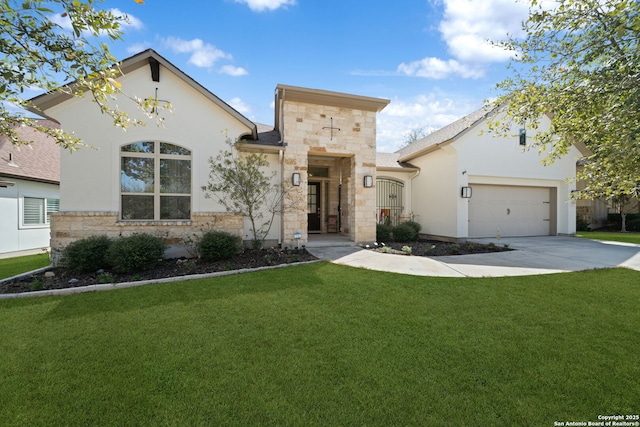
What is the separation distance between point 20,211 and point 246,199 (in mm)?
9944

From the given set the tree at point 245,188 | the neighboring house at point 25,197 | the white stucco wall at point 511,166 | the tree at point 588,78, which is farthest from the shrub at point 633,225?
the neighboring house at point 25,197

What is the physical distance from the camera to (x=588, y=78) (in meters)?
3.92

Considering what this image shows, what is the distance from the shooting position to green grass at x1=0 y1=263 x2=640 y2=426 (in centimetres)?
Answer: 226

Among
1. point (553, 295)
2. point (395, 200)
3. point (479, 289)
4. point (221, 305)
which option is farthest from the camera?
point (395, 200)

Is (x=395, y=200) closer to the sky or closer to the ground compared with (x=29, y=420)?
closer to the sky

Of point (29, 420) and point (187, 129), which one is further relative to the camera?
point (187, 129)

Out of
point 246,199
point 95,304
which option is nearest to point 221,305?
point 95,304

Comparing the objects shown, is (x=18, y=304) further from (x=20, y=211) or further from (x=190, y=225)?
(x=20, y=211)

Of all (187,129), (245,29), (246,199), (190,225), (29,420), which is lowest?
(29,420)

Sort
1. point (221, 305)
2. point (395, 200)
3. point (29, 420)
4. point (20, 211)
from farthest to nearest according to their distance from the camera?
1. point (395, 200)
2. point (20, 211)
3. point (221, 305)
4. point (29, 420)

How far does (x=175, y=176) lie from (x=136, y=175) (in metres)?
1.03

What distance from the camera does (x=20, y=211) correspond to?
11.1 m

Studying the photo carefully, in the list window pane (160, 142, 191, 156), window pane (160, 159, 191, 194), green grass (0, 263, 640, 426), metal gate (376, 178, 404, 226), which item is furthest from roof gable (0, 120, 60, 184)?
metal gate (376, 178, 404, 226)

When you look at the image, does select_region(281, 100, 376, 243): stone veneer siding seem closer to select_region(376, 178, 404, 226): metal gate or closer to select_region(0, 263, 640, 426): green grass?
select_region(376, 178, 404, 226): metal gate
